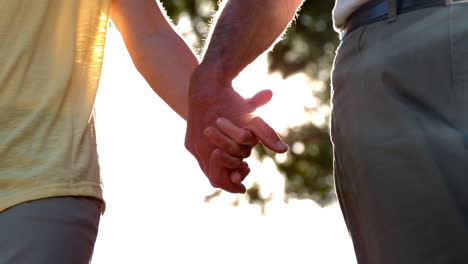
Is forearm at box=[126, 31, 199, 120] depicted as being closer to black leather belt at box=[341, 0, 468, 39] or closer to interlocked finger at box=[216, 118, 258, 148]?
interlocked finger at box=[216, 118, 258, 148]

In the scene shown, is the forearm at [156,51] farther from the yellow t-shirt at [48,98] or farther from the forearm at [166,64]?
the yellow t-shirt at [48,98]

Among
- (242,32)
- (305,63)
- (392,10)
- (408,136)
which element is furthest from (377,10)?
(305,63)

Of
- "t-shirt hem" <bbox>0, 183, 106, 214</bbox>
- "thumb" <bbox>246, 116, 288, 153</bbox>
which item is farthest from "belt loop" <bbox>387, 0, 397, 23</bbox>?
"t-shirt hem" <bbox>0, 183, 106, 214</bbox>

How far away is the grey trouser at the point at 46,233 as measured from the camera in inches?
116

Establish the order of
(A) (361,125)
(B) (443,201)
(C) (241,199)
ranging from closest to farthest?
(B) (443,201) → (A) (361,125) → (C) (241,199)

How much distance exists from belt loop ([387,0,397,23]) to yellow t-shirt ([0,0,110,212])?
86 centimetres

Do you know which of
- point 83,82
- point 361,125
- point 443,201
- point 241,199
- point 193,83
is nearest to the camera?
point 443,201

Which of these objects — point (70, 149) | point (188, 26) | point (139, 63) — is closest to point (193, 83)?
point (139, 63)

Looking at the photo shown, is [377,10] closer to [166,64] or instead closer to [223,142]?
[223,142]

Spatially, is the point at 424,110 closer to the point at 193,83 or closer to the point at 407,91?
the point at 407,91

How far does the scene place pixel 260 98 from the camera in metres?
3.55

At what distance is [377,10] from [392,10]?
6cm

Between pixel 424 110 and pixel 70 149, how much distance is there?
0.96 meters

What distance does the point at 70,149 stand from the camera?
312cm
